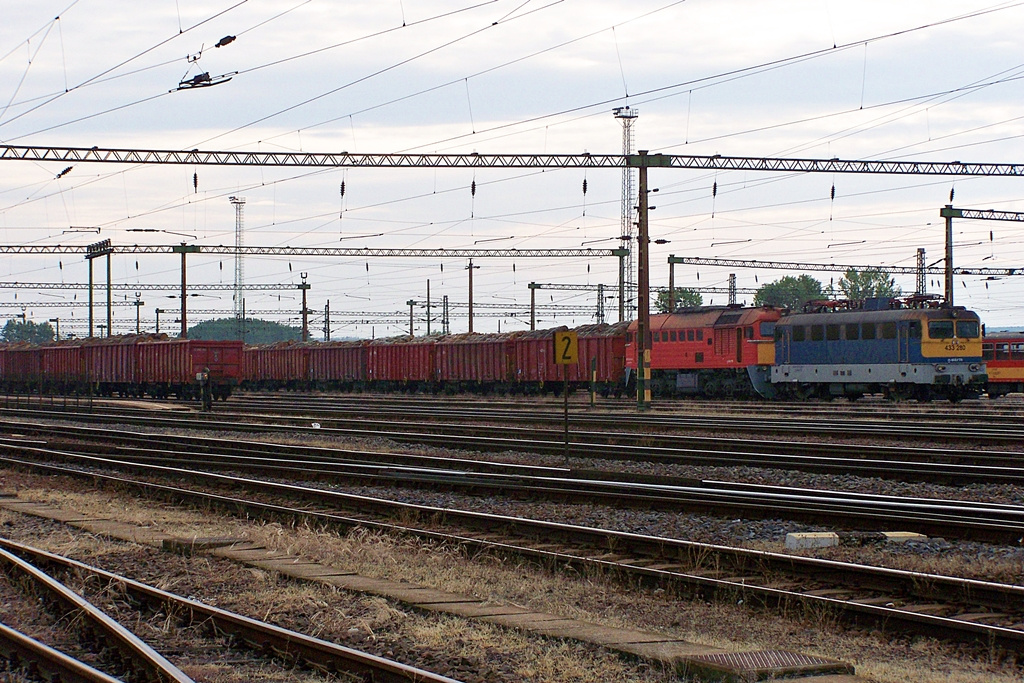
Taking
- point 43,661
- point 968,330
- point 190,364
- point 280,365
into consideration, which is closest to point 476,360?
point 190,364

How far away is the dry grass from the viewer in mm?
7254

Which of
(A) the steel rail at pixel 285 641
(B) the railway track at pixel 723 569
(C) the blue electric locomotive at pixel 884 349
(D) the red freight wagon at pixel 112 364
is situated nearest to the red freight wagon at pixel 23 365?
(D) the red freight wagon at pixel 112 364

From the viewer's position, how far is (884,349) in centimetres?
3759

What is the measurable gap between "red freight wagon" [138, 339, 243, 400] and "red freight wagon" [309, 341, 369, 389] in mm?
11691

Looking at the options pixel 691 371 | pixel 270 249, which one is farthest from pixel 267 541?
pixel 270 249

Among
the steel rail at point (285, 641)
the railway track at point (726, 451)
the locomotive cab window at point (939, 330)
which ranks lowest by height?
the steel rail at point (285, 641)

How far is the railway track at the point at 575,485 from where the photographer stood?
12.5 meters

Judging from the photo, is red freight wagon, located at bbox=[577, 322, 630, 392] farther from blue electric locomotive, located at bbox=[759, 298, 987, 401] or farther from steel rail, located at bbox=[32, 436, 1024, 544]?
steel rail, located at bbox=[32, 436, 1024, 544]

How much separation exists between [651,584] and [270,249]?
58655 millimetres

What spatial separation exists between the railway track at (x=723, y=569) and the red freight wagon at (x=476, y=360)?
127 feet

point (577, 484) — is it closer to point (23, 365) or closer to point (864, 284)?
point (23, 365)

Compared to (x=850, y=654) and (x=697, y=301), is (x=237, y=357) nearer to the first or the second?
(x=850, y=654)

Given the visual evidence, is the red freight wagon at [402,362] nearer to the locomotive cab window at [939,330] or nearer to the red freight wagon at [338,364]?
the red freight wagon at [338,364]

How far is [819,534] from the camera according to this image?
11.5m
